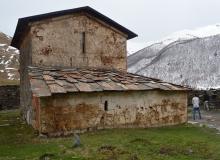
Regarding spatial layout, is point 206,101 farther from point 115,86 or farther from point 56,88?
point 56,88

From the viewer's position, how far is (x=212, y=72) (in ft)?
129

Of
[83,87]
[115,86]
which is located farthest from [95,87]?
[115,86]

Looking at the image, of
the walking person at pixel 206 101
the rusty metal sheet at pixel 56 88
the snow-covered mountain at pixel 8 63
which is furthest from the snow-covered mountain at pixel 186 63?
the snow-covered mountain at pixel 8 63

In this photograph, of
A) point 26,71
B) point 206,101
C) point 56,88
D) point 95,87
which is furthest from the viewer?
point 206,101

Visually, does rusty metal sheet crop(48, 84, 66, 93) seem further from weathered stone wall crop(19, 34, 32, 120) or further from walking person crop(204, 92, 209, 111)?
walking person crop(204, 92, 209, 111)

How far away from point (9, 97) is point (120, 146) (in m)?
22.4

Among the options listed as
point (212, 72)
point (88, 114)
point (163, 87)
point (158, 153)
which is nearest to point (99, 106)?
point (88, 114)

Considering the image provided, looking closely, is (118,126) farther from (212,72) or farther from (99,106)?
(212,72)

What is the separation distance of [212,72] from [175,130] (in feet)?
77.8

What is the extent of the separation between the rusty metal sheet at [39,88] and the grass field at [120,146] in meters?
1.59

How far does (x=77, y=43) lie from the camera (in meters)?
19.8

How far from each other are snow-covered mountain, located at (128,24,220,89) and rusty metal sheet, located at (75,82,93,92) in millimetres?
22707

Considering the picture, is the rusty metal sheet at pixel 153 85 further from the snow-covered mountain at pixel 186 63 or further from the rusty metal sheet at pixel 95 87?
the snow-covered mountain at pixel 186 63

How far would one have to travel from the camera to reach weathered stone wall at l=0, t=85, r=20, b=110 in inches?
Answer: 1297
